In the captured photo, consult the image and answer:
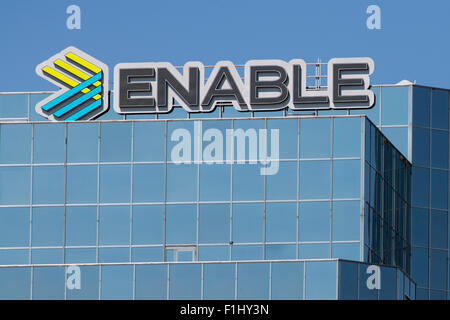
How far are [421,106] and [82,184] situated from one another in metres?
28.4

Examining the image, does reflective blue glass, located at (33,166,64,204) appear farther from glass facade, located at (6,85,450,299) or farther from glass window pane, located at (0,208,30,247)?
glass window pane, located at (0,208,30,247)

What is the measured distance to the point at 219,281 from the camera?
281ft

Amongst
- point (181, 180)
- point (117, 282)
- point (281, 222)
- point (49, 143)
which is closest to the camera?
point (117, 282)

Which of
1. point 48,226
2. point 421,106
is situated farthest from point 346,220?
point 421,106

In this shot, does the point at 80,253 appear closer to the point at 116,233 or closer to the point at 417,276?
the point at 116,233

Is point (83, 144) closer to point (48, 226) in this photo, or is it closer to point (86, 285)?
point (48, 226)

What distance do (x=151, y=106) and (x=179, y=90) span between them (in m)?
1.97

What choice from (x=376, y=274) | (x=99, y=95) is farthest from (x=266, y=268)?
(x=99, y=95)

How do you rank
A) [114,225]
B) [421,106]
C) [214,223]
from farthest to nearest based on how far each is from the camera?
1. [421,106]
2. [114,225]
3. [214,223]

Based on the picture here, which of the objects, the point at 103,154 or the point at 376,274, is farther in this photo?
the point at 103,154

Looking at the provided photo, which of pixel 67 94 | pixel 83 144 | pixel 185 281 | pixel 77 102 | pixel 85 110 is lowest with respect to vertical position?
pixel 185 281

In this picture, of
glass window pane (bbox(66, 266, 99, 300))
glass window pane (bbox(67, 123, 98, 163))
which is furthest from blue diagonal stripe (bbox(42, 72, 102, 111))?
glass window pane (bbox(66, 266, 99, 300))

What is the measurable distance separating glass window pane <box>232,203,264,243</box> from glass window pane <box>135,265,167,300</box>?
20.2 feet

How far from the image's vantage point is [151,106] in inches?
3755
